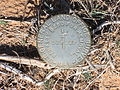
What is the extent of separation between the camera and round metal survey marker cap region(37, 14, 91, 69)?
96.7 inches

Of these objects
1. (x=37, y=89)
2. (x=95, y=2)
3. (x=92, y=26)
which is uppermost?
(x=95, y=2)

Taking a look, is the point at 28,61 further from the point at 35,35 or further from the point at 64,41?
the point at 64,41

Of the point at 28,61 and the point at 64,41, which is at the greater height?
the point at 64,41

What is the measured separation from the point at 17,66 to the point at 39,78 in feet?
0.66

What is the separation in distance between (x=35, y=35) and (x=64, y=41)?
11.2 inches

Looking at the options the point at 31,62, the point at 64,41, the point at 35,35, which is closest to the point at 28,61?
the point at 31,62

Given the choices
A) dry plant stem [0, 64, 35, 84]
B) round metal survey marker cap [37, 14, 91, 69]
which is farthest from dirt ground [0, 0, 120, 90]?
round metal survey marker cap [37, 14, 91, 69]

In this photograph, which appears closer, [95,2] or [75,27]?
[75,27]

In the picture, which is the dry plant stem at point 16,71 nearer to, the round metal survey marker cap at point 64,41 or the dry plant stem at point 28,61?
the dry plant stem at point 28,61

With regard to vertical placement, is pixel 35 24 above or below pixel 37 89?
above

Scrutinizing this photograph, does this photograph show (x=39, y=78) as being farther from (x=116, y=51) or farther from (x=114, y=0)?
(x=114, y=0)

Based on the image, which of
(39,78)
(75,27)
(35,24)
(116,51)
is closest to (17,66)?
(39,78)

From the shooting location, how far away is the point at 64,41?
2.46 metres

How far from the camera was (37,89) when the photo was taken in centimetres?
265
